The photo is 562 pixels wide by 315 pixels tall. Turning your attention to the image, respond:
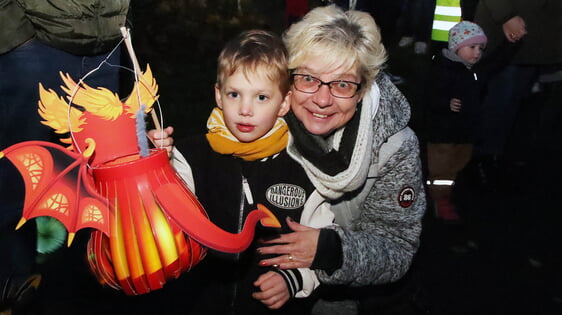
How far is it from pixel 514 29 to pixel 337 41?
133 inches

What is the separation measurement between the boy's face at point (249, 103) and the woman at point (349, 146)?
0.15 m

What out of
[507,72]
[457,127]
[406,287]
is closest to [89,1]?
[406,287]

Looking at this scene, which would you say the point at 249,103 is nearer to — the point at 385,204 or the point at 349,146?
the point at 349,146

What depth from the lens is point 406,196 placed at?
72.7 inches

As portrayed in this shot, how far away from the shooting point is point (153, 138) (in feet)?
4.50

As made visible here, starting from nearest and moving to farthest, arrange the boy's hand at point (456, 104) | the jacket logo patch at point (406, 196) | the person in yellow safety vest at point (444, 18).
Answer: the jacket logo patch at point (406, 196) < the boy's hand at point (456, 104) < the person in yellow safety vest at point (444, 18)

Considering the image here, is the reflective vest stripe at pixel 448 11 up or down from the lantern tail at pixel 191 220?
up

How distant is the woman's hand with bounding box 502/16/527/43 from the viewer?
4.27 meters

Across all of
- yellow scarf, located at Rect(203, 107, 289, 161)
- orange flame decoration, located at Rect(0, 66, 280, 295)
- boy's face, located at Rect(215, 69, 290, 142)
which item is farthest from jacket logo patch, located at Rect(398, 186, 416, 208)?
orange flame decoration, located at Rect(0, 66, 280, 295)

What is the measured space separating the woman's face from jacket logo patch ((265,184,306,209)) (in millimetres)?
215

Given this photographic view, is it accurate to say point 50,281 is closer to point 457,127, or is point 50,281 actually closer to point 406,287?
point 406,287

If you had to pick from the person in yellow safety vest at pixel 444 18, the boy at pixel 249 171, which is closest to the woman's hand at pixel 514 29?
the person in yellow safety vest at pixel 444 18

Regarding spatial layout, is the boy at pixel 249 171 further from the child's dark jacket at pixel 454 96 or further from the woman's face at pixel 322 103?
the child's dark jacket at pixel 454 96

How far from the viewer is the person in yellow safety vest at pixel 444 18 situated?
4607mm
